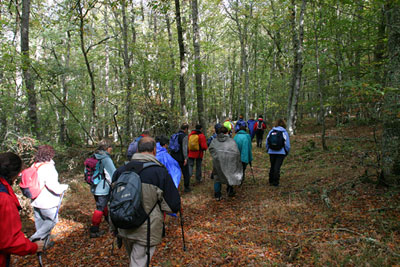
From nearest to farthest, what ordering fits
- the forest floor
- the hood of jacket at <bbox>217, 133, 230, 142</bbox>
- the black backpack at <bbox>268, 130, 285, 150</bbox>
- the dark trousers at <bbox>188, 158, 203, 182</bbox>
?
the forest floor → the hood of jacket at <bbox>217, 133, 230, 142</bbox> → the black backpack at <bbox>268, 130, 285, 150</bbox> → the dark trousers at <bbox>188, 158, 203, 182</bbox>

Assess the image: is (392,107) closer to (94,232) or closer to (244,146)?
(244,146)

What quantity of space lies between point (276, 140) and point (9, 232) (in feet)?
19.6

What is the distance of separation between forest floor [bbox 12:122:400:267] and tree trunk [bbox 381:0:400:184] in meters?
0.51

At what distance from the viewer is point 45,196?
3891 mm

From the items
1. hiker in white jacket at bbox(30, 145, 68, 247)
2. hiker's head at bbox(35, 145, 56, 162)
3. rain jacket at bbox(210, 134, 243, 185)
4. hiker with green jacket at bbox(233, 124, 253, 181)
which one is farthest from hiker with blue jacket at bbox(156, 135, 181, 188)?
hiker with green jacket at bbox(233, 124, 253, 181)

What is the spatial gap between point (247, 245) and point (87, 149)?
9.66 meters

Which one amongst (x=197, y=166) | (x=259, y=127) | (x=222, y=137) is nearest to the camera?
(x=222, y=137)

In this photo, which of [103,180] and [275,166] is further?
[275,166]

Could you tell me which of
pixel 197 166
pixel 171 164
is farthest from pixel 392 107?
pixel 197 166

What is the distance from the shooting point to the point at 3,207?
193cm

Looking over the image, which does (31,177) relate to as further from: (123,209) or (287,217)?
(287,217)

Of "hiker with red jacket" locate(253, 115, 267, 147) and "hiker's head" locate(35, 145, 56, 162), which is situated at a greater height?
"hiker's head" locate(35, 145, 56, 162)

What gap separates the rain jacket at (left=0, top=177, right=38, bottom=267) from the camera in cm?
189

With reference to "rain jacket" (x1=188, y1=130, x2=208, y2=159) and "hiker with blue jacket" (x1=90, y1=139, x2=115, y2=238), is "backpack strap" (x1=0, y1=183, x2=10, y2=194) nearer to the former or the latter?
"hiker with blue jacket" (x1=90, y1=139, x2=115, y2=238)
